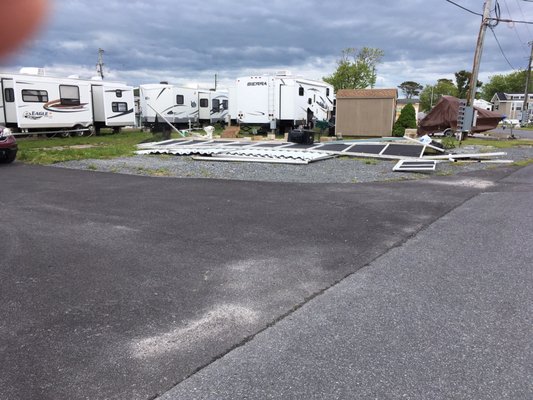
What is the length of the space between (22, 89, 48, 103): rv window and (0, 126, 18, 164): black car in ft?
29.1

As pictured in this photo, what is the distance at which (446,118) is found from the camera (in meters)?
26.4

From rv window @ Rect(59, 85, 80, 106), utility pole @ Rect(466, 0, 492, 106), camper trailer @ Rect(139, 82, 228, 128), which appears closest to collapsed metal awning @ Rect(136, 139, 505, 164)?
utility pole @ Rect(466, 0, 492, 106)

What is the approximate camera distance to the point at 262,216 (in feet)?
22.7

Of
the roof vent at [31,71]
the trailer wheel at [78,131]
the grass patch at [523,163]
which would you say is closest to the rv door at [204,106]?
the trailer wheel at [78,131]

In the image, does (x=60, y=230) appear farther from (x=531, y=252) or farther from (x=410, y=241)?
(x=531, y=252)

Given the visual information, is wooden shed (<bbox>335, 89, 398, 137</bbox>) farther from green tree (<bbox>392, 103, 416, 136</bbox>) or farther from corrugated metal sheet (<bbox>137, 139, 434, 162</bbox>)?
corrugated metal sheet (<bbox>137, 139, 434, 162</bbox>)

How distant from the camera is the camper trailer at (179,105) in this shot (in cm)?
2855

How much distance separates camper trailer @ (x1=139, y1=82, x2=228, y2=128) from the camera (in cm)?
2855

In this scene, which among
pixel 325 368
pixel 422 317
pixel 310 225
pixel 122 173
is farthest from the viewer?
pixel 122 173

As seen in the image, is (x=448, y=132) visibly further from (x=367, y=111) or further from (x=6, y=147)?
(x=6, y=147)

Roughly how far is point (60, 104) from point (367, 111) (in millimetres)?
16150

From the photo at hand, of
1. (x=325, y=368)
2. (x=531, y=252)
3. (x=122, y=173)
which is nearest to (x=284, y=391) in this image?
(x=325, y=368)

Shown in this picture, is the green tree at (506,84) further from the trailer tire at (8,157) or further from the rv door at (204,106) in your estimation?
the trailer tire at (8,157)

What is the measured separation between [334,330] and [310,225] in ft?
10.3
